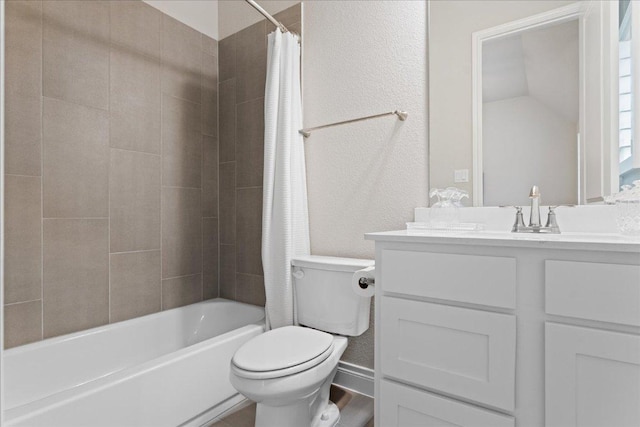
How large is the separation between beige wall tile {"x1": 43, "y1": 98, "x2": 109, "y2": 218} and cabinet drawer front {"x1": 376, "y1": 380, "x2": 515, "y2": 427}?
5.49 feet

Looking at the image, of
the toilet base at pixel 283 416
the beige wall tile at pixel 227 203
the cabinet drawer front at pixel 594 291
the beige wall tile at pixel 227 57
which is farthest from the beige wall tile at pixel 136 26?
the cabinet drawer front at pixel 594 291

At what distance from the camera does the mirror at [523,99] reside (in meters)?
1.31

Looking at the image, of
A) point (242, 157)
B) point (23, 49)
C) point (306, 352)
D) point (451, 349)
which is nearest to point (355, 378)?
point (306, 352)

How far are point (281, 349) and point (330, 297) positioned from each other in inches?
16.2

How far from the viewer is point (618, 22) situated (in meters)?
1.27

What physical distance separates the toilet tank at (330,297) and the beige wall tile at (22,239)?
47.5 inches

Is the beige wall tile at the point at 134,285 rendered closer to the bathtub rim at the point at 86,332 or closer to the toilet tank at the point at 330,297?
the bathtub rim at the point at 86,332

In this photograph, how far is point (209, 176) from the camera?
95.3 inches

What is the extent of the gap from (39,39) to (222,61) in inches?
42.2

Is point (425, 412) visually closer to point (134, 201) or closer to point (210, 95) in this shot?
point (134, 201)

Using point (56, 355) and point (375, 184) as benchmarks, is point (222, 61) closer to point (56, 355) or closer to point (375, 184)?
point (375, 184)

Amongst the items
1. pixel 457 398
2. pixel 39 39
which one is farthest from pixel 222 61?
pixel 457 398

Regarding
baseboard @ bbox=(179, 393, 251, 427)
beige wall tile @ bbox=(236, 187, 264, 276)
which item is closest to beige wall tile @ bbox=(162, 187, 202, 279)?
beige wall tile @ bbox=(236, 187, 264, 276)

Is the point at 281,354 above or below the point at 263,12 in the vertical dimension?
below
